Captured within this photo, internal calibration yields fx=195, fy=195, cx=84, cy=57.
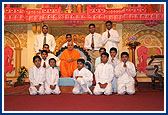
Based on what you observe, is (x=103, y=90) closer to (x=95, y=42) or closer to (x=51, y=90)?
(x=51, y=90)

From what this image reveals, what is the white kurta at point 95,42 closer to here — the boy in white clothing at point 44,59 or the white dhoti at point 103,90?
the boy in white clothing at point 44,59

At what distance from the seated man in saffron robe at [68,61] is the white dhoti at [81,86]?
89 cm

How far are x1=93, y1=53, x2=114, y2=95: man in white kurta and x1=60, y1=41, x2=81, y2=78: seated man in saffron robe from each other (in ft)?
3.61

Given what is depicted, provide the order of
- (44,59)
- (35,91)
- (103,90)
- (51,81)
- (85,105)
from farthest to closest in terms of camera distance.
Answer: (44,59) → (51,81) → (35,91) → (103,90) → (85,105)

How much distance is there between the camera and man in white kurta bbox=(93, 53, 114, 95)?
14.7ft

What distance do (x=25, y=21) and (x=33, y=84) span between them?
5926 millimetres

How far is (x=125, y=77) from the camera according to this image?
15.3ft

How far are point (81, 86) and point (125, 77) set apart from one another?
3.52 feet

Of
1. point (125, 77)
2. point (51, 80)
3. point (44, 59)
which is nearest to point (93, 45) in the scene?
point (44, 59)

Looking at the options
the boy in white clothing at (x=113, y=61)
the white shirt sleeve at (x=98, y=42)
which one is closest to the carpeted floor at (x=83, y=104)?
the boy in white clothing at (x=113, y=61)

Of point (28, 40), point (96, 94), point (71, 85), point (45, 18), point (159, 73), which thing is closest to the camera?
point (96, 94)

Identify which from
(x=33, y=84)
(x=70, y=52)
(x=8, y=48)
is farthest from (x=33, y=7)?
(x=33, y=84)

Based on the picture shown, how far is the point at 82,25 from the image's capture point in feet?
34.2

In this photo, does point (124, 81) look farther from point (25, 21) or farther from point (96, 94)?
point (25, 21)
